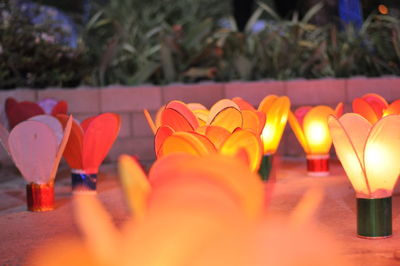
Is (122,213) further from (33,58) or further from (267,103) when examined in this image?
(33,58)

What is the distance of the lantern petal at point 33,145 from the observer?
3.88 meters

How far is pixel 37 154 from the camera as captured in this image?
12.8 ft

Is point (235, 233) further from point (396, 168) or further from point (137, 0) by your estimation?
point (137, 0)

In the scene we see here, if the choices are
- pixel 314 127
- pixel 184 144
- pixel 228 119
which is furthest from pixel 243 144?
pixel 314 127

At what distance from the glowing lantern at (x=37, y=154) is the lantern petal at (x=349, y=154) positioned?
152 cm

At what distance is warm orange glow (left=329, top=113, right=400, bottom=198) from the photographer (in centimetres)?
302

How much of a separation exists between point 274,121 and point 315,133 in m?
0.34

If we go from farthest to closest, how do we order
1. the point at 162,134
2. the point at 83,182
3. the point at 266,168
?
the point at 266,168 → the point at 83,182 → the point at 162,134

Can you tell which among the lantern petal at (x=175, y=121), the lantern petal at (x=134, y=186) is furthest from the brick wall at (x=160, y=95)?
the lantern petal at (x=134, y=186)

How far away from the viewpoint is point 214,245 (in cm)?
161

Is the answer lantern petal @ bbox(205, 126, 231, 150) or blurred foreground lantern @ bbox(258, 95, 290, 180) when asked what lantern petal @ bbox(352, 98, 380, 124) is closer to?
blurred foreground lantern @ bbox(258, 95, 290, 180)

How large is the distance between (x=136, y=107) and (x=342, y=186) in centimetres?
213

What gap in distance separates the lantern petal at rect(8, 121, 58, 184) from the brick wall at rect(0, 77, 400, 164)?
2.12 meters

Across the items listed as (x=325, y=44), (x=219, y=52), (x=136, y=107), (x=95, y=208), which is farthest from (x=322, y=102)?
(x=95, y=208)
